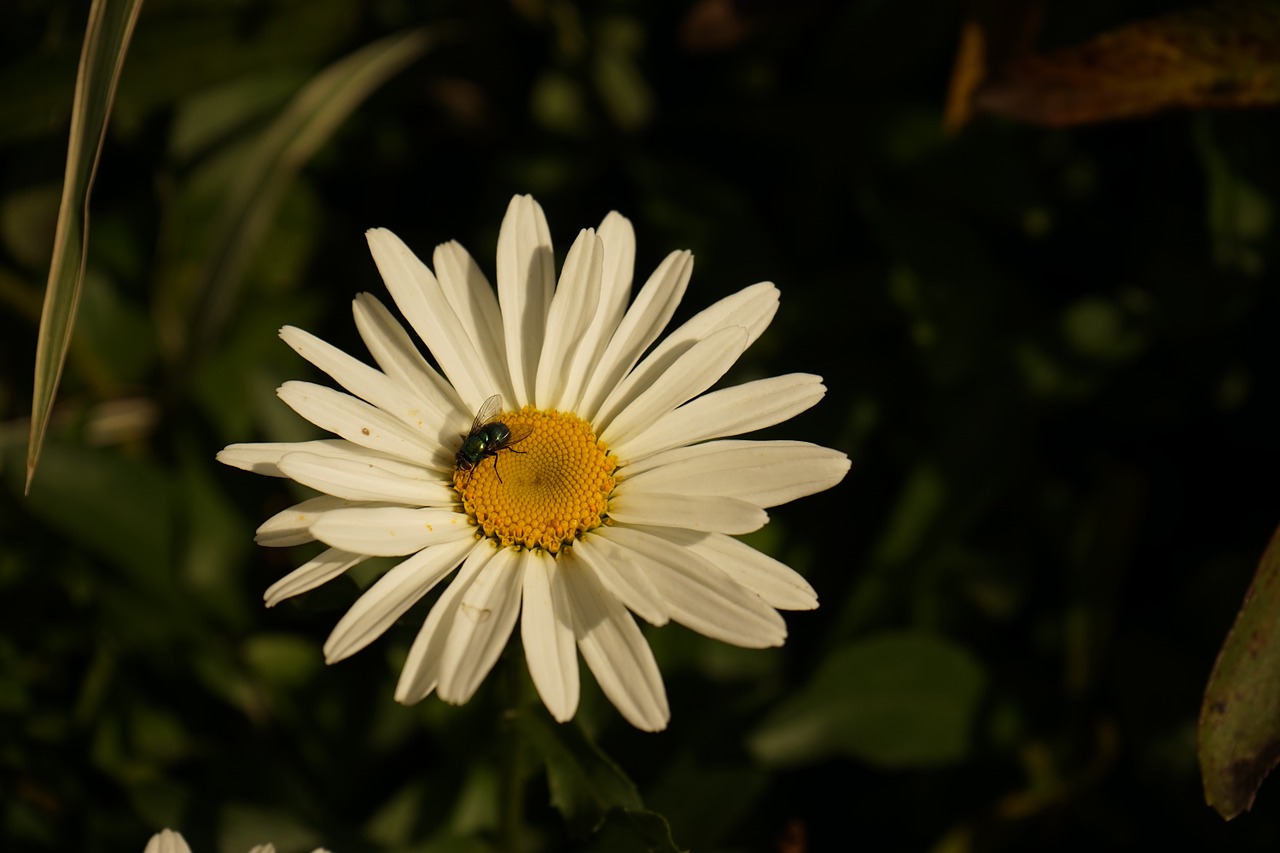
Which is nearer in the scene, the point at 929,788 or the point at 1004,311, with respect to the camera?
the point at 929,788

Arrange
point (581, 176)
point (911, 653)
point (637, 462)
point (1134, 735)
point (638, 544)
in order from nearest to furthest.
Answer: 1. point (638, 544)
2. point (637, 462)
3. point (911, 653)
4. point (1134, 735)
5. point (581, 176)

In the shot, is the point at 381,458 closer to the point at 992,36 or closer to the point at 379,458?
the point at 379,458

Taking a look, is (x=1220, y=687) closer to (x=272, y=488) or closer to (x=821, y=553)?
(x=821, y=553)

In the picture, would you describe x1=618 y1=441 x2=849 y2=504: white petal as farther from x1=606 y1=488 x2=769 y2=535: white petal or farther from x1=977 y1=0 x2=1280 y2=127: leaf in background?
x1=977 y1=0 x2=1280 y2=127: leaf in background

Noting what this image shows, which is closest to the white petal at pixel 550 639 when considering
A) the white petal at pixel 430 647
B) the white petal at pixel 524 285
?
the white petal at pixel 430 647

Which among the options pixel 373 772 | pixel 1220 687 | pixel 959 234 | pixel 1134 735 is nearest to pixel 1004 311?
pixel 959 234

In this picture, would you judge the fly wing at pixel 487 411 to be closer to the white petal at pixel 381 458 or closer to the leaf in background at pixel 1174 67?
the white petal at pixel 381 458

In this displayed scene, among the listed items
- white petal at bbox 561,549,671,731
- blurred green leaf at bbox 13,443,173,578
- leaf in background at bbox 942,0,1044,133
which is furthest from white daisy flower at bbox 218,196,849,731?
blurred green leaf at bbox 13,443,173,578

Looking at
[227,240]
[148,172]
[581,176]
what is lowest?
→ [581,176]
